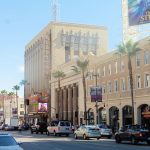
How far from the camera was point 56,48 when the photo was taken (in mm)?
111188

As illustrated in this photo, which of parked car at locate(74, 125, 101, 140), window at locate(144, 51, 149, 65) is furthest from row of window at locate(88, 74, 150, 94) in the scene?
parked car at locate(74, 125, 101, 140)

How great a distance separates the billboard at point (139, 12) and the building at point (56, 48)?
43.5 m

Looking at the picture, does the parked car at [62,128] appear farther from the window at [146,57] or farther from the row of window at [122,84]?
the window at [146,57]

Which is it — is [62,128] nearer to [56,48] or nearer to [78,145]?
[78,145]

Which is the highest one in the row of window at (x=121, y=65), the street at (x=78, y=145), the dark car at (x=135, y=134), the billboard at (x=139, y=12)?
the billboard at (x=139, y=12)

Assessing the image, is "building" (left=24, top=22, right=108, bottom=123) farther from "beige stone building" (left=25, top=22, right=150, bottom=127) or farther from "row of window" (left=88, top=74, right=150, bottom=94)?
"row of window" (left=88, top=74, right=150, bottom=94)

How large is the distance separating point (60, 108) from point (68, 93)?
296 inches

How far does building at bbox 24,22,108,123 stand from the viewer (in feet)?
365

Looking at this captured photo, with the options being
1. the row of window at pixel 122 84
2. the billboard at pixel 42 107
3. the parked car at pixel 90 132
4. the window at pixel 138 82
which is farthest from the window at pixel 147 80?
the billboard at pixel 42 107

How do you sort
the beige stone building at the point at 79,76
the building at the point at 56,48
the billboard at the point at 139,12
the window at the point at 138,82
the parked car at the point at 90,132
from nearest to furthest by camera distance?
the parked car at the point at 90,132 → the billboard at the point at 139,12 → the window at the point at 138,82 → the beige stone building at the point at 79,76 → the building at the point at 56,48

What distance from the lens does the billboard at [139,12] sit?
6032cm

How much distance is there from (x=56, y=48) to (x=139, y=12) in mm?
51869

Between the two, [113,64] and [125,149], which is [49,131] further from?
[125,149]

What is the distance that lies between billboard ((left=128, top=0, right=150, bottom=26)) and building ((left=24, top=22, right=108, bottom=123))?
143 ft
